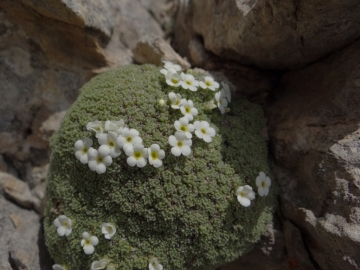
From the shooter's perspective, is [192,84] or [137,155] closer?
[137,155]

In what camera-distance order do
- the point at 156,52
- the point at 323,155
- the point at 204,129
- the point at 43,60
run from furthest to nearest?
the point at 156,52 → the point at 43,60 → the point at 204,129 → the point at 323,155

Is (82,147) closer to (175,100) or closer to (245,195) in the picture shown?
(175,100)

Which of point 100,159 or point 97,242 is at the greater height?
point 100,159

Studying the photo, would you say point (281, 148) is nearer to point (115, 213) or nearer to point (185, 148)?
point (185, 148)

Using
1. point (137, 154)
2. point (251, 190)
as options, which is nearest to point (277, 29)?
point (251, 190)

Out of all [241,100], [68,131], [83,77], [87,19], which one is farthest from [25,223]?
[241,100]

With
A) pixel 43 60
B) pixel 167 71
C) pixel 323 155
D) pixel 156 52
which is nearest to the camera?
pixel 323 155

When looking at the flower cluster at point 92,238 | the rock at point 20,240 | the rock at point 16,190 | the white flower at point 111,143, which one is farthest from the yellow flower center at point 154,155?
the rock at point 16,190
